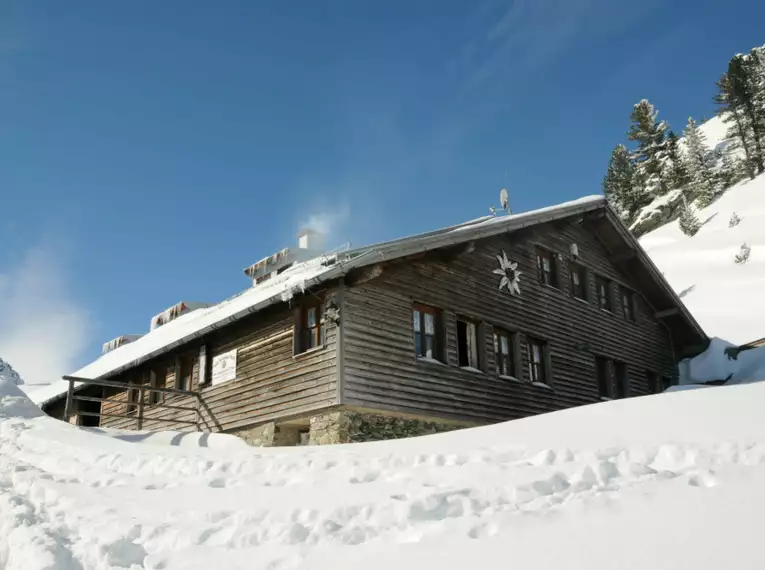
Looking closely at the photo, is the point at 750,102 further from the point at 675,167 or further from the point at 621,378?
the point at 621,378

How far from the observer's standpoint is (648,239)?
51.8 m

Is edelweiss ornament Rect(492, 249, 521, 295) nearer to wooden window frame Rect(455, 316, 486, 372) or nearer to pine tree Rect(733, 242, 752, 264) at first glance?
wooden window frame Rect(455, 316, 486, 372)

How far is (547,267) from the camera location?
2014 cm

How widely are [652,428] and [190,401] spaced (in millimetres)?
13085

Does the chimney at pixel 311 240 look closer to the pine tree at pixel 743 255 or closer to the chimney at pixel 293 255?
the chimney at pixel 293 255

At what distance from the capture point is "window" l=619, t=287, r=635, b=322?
22922mm

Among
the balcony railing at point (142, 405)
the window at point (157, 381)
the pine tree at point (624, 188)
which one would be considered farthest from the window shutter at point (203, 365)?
the pine tree at point (624, 188)

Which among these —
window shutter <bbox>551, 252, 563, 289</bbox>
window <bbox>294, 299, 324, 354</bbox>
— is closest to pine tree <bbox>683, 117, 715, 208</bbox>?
window shutter <bbox>551, 252, 563, 289</bbox>

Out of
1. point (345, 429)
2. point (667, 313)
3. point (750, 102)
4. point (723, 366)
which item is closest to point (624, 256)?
point (667, 313)

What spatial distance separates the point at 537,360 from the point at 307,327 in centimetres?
697

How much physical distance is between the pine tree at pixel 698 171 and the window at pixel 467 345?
44.4m

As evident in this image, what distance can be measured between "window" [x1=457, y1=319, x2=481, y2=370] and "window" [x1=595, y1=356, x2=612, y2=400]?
5.55 metres

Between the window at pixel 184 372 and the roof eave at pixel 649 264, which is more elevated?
the roof eave at pixel 649 264

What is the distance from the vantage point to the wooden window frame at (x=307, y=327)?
566 inches
